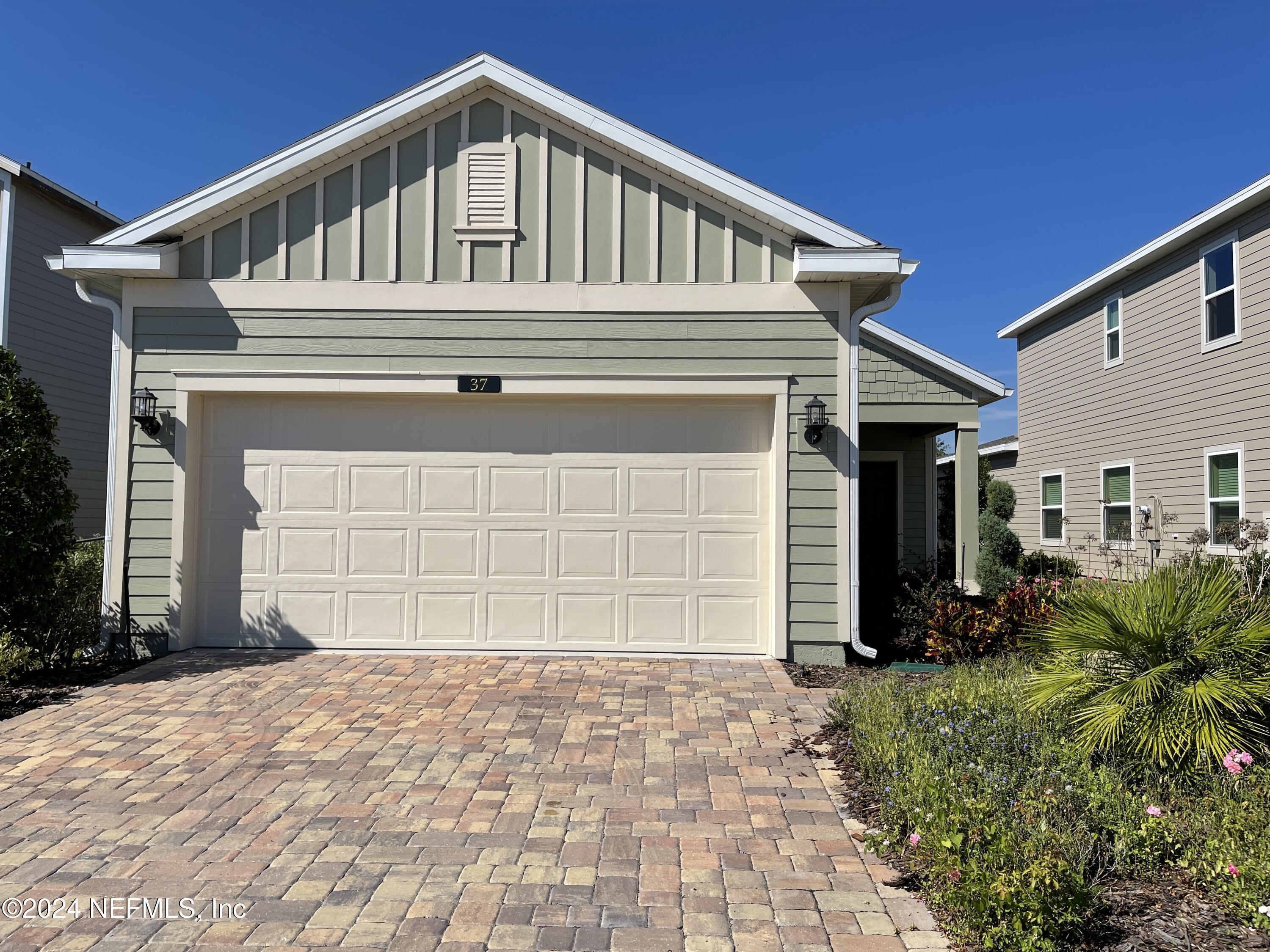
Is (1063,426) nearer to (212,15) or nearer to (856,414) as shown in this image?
(856,414)

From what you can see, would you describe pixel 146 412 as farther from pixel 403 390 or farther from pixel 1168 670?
pixel 1168 670

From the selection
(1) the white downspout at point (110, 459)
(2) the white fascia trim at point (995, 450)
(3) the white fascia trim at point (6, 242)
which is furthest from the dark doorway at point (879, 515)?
(3) the white fascia trim at point (6, 242)

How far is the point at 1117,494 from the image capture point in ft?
45.9

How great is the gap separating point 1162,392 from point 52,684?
1458cm

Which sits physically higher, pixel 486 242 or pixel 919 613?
pixel 486 242

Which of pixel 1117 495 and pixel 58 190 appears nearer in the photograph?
pixel 58 190

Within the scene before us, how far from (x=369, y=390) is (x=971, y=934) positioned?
6552mm

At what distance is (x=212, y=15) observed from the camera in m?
9.43

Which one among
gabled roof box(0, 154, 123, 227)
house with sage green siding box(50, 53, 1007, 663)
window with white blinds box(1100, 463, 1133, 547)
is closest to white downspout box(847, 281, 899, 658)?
house with sage green siding box(50, 53, 1007, 663)

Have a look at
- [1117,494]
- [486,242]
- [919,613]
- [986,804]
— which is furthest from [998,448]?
[986,804]

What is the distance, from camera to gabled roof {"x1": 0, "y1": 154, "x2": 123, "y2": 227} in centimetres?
1082

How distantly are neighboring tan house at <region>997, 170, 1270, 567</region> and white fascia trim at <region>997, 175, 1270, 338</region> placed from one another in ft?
0.08

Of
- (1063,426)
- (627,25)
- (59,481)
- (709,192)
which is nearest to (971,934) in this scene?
(709,192)

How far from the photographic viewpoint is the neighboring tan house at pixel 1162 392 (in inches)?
410
